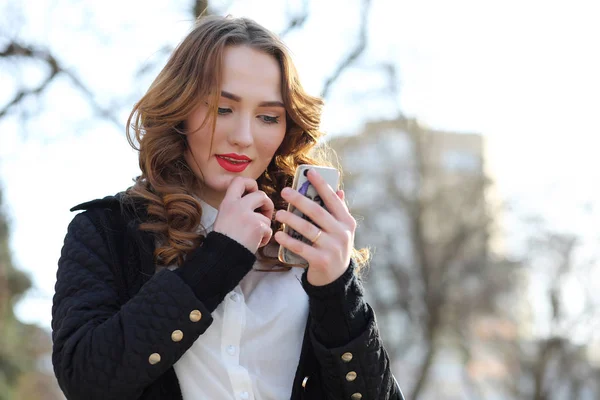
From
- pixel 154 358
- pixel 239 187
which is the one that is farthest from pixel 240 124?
pixel 154 358

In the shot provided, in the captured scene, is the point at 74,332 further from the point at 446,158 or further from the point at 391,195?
the point at 446,158

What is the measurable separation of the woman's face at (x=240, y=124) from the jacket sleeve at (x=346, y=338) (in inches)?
18.9

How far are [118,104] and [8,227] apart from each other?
6275mm

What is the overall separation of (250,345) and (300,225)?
0.51 m

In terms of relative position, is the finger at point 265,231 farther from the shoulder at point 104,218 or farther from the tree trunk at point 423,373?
the tree trunk at point 423,373

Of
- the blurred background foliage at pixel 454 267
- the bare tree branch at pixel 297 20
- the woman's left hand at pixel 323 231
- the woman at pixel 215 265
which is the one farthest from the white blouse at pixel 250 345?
the blurred background foliage at pixel 454 267

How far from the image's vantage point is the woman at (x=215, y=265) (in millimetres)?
2010

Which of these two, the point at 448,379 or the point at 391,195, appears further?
the point at 448,379

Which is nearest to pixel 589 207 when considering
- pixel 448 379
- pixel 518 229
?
pixel 518 229

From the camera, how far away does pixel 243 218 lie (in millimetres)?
2178

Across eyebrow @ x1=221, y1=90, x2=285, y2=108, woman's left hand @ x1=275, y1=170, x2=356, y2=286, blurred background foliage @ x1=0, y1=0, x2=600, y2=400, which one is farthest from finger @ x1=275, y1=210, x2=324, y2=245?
blurred background foliage @ x1=0, y1=0, x2=600, y2=400

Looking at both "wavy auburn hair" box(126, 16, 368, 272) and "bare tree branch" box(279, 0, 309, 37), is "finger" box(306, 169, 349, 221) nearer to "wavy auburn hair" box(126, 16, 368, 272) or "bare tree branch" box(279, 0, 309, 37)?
"wavy auburn hair" box(126, 16, 368, 272)

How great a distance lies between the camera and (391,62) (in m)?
14.4

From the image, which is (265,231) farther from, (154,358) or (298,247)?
(154,358)
